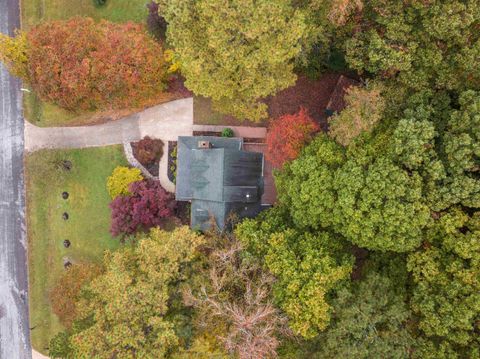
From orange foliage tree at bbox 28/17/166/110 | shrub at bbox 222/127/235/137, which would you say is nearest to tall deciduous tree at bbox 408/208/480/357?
shrub at bbox 222/127/235/137

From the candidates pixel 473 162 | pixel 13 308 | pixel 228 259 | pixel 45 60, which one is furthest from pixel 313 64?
pixel 13 308

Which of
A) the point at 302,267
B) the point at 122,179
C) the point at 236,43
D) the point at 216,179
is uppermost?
the point at 236,43

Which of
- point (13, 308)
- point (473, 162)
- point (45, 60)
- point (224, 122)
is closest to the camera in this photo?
point (473, 162)

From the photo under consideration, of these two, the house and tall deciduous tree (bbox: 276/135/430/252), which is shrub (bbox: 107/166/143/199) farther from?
tall deciduous tree (bbox: 276/135/430/252)

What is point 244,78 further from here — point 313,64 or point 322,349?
point 322,349

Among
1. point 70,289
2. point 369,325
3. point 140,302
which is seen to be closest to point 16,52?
point 70,289

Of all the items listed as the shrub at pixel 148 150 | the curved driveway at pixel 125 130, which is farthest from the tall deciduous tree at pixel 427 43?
the shrub at pixel 148 150

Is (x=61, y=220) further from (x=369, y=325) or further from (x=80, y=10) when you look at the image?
(x=369, y=325)
